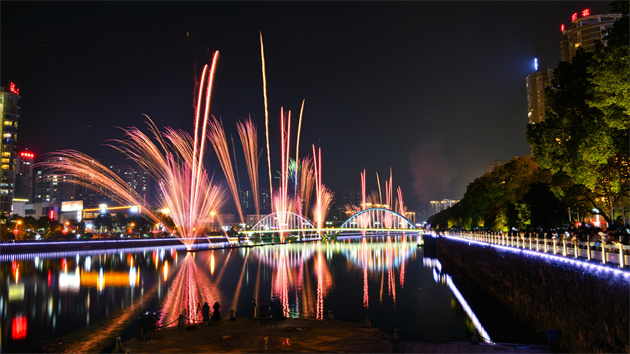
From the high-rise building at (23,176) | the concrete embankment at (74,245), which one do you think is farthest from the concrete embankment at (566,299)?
the high-rise building at (23,176)

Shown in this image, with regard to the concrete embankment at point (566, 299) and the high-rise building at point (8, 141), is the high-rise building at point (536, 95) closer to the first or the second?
the concrete embankment at point (566, 299)

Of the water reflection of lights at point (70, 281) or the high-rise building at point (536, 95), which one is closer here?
the water reflection of lights at point (70, 281)

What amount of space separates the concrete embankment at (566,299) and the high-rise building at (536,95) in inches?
6401

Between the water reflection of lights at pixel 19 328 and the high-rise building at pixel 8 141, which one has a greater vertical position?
the high-rise building at pixel 8 141

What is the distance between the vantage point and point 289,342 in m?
19.8

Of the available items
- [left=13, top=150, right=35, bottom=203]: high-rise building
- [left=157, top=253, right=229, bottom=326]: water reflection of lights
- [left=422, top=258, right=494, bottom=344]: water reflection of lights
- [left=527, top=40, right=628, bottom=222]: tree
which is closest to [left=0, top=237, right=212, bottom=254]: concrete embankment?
[left=157, top=253, right=229, bottom=326]: water reflection of lights

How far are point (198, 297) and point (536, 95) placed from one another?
18075 cm

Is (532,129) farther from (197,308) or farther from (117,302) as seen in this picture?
(117,302)

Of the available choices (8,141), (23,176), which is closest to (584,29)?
(8,141)

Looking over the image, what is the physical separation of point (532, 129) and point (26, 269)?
207 ft

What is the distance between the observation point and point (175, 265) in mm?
68062

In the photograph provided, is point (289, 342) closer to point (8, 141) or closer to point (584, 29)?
point (8, 141)

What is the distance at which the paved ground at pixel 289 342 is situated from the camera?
18672 mm

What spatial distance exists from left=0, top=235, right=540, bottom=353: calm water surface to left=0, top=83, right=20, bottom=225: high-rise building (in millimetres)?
68400
